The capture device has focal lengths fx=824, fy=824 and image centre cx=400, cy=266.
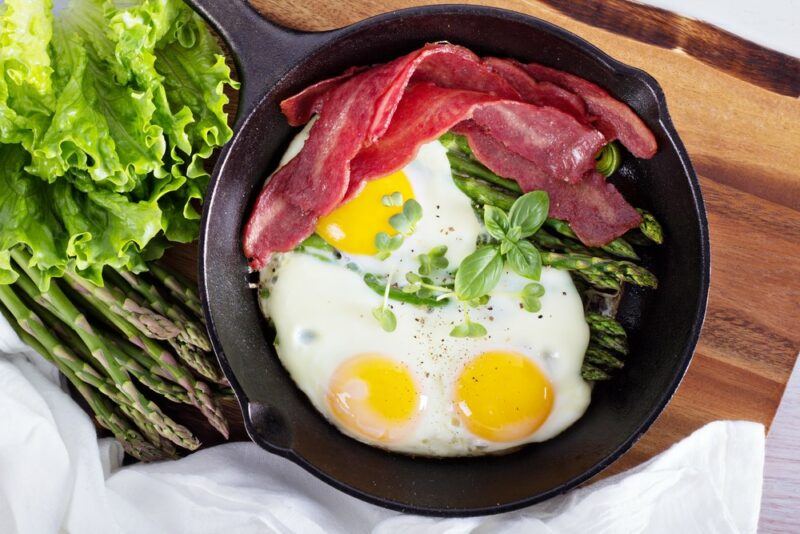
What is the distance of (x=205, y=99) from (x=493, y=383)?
4.30 feet

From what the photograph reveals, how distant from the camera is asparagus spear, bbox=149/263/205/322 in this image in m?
2.88

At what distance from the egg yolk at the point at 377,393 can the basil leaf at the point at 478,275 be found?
36 cm

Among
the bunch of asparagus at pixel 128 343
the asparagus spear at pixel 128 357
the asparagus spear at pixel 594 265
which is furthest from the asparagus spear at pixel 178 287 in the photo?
the asparagus spear at pixel 594 265

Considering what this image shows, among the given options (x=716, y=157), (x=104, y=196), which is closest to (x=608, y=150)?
(x=716, y=157)

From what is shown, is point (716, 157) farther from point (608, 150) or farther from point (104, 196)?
point (104, 196)

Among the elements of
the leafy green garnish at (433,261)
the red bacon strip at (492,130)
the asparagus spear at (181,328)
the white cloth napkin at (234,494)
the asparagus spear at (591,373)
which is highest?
the red bacon strip at (492,130)

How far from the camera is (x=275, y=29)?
2.46 m

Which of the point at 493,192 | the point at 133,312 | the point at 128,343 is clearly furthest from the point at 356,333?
the point at 128,343

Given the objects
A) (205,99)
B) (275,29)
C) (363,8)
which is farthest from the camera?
(363,8)

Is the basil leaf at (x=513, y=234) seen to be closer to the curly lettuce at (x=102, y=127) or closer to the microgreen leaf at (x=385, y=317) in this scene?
the microgreen leaf at (x=385, y=317)

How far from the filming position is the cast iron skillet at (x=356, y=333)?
249 cm

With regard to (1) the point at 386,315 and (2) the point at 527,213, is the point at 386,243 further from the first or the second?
(2) the point at 527,213

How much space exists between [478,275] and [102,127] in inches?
48.4

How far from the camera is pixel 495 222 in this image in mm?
2607
